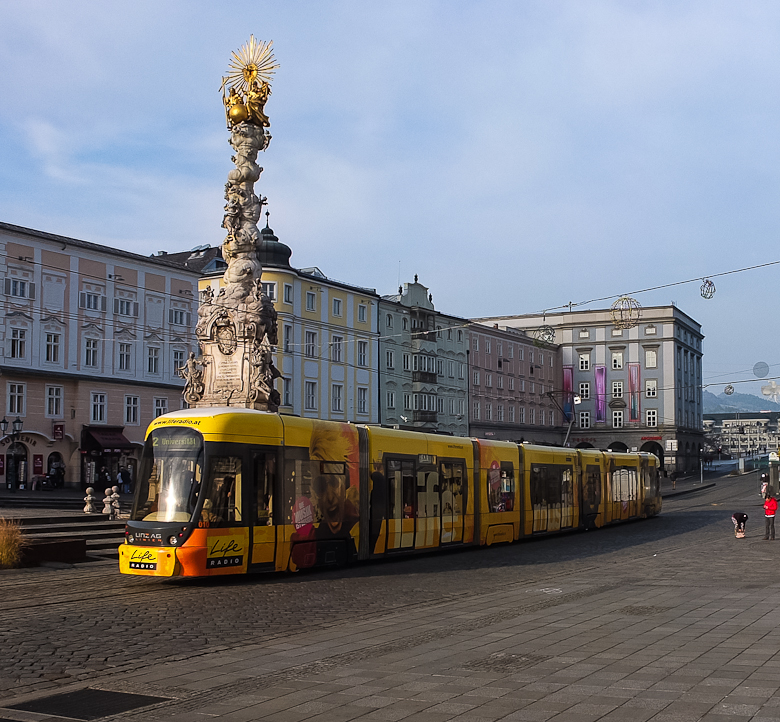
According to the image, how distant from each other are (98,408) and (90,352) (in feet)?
9.42

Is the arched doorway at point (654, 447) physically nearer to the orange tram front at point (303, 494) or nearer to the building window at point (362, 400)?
the building window at point (362, 400)

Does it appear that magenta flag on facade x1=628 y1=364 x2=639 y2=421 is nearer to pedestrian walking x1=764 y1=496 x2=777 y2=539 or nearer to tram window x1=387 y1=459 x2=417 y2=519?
pedestrian walking x1=764 y1=496 x2=777 y2=539

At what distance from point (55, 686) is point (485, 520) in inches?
730

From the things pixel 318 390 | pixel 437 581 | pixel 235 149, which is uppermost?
pixel 235 149

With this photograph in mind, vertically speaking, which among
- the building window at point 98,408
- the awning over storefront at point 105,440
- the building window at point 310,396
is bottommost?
the awning over storefront at point 105,440

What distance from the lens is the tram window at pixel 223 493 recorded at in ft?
A: 57.8

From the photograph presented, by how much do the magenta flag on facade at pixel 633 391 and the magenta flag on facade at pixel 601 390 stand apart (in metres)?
2.34

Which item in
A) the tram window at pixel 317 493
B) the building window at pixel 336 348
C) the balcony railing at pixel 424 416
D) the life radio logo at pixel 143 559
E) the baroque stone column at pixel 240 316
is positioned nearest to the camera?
the life radio logo at pixel 143 559

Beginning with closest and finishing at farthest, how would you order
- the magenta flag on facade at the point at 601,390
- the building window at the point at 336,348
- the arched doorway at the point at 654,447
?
the building window at the point at 336,348 → the arched doorway at the point at 654,447 → the magenta flag on facade at the point at 601,390

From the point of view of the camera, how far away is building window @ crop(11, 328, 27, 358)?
47.1m

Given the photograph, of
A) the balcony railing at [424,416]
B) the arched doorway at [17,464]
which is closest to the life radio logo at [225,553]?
the arched doorway at [17,464]

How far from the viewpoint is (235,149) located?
35344 millimetres

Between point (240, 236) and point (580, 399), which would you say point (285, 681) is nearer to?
point (240, 236)

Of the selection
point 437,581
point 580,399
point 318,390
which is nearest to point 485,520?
point 437,581
